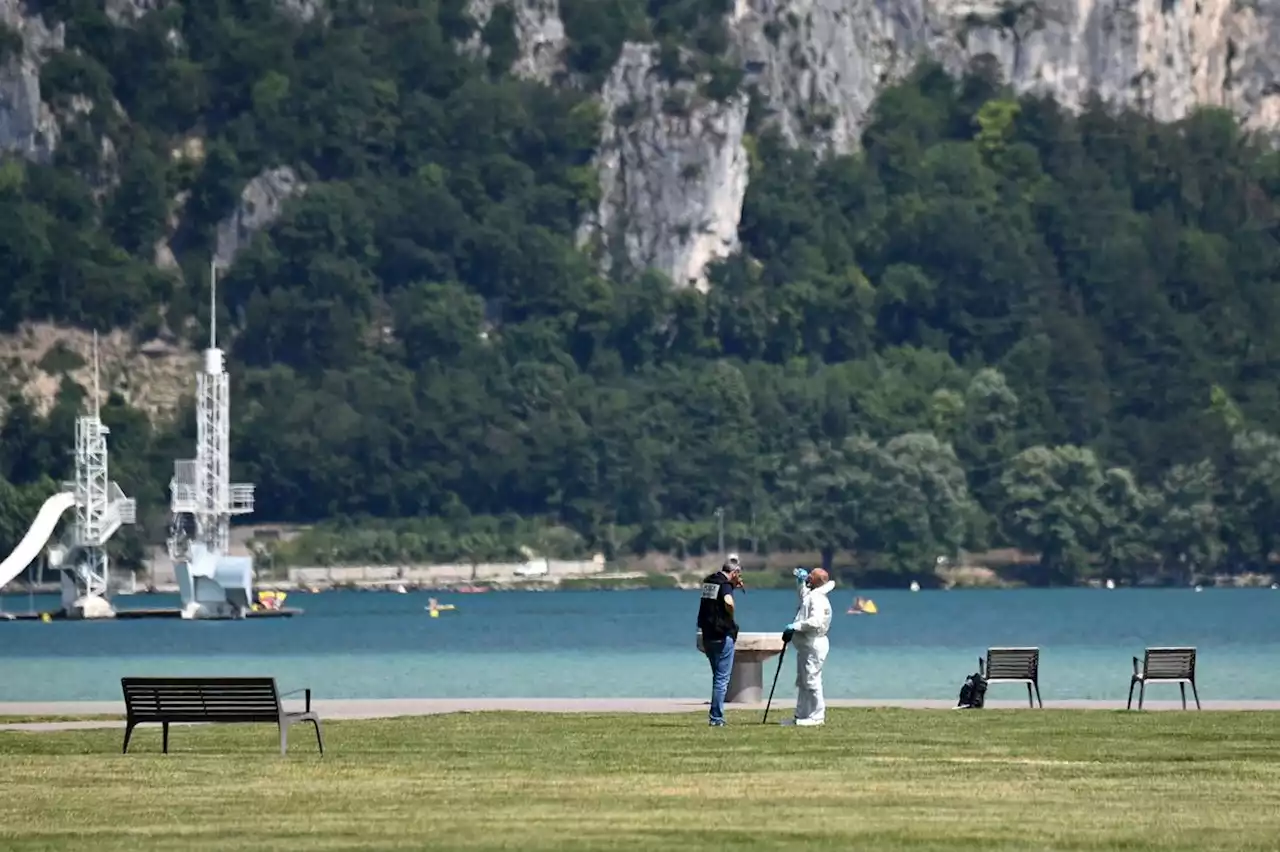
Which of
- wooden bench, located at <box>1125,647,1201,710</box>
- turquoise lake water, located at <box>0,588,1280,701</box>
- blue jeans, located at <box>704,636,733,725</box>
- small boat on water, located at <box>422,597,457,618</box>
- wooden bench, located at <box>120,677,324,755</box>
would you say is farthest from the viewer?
small boat on water, located at <box>422,597,457,618</box>

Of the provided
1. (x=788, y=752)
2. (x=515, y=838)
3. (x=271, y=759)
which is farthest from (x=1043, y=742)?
(x=515, y=838)

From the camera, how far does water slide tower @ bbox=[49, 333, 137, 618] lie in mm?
153500

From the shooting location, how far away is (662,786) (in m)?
28.6

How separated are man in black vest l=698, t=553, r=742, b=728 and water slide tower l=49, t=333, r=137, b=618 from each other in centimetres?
11844

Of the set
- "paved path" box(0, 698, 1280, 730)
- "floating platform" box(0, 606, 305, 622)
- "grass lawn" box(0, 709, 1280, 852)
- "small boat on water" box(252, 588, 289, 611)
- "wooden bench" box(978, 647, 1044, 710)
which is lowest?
"grass lawn" box(0, 709, 1280, 852)

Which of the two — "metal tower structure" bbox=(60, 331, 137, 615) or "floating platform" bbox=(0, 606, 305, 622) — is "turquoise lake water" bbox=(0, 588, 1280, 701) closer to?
"floating platform" bbox=(0, 606, 305, 622)

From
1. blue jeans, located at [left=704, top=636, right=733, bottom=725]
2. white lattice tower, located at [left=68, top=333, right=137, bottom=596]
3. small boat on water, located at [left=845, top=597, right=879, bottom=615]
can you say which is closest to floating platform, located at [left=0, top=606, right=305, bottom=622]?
white lattice tower, located at [left=68, top=333, right=137, bottom=596]

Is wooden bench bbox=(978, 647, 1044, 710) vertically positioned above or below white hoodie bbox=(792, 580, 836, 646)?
below

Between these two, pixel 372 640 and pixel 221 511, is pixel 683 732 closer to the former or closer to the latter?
pixel 372 640

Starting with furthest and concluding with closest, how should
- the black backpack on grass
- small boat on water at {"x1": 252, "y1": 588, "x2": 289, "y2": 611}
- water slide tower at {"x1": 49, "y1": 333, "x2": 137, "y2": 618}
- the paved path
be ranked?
small boat on water at {"x1": 252, "y1": 588, "x2": 289, "y2": 611}, water slide tower at {"x1": 49, "y1": 333, "x2": 137, "y2": 618}, the black backpack on grass, the paved path

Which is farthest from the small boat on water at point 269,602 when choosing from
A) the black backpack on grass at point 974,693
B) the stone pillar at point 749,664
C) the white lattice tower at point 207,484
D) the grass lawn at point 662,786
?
the grass lawn at point 662,786

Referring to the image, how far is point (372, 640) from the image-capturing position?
12456cm

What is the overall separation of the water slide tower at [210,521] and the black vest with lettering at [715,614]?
393ft

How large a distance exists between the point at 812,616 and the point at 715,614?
1.41m
